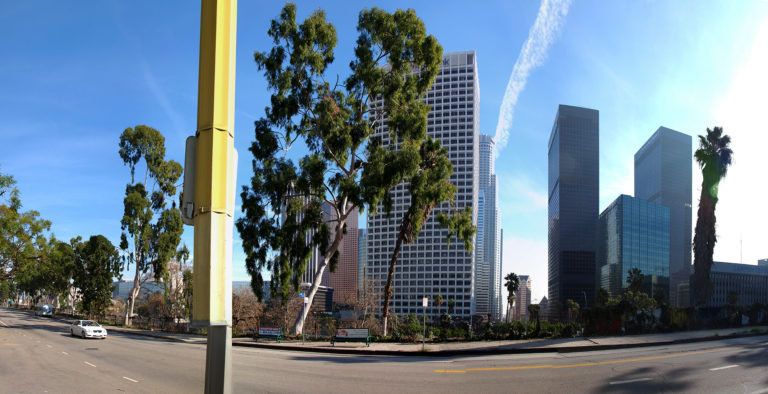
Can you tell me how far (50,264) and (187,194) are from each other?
134 feet

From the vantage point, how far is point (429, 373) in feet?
41.3

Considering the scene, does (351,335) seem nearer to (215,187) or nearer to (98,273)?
(215,187)

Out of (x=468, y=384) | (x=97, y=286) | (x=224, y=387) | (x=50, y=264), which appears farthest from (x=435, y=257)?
(x=224, y=387)

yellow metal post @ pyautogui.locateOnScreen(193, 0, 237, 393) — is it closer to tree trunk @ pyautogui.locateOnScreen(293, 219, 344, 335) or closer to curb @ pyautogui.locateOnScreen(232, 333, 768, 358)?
curb @ pyautogui.locateOnScreen(232, 333, 768, 358)

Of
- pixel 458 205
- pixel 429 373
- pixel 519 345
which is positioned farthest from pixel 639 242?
pixel 429 373

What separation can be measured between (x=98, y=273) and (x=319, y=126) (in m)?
46.5

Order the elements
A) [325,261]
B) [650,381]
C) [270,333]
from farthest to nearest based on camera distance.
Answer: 1. [270,333]
2. [325,261]
3. [650,381]

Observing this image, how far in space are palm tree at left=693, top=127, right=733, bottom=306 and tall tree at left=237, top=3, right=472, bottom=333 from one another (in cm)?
1986

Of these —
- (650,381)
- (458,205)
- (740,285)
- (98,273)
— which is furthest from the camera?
(458,205)

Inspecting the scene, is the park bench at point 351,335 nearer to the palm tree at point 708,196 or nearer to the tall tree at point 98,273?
the palm tree at point 708,196

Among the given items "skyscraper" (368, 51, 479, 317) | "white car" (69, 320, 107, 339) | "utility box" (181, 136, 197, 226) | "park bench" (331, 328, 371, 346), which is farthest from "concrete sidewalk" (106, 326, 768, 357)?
"skyscraper" (368, 51, 479, 317)

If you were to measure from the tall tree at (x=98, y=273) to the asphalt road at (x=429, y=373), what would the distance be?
144 feet

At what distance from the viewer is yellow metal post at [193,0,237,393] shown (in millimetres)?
3193

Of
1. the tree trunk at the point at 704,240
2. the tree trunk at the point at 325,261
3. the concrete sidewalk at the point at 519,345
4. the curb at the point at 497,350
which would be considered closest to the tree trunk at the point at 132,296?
the tree trunk at the point at 325,261
